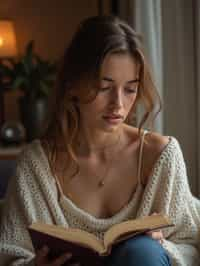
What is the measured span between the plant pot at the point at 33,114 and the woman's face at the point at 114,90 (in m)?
1.08

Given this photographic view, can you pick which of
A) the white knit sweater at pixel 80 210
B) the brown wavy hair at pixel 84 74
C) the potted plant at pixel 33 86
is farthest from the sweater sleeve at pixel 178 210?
the potted plant at pixel 33 86

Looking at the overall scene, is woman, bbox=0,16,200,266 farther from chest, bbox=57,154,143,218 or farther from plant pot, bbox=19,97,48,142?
plant pot, bbox=19,97,48,142

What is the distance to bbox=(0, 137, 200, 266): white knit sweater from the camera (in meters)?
1.32

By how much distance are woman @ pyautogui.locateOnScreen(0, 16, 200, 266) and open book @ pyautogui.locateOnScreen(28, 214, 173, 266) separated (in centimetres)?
16

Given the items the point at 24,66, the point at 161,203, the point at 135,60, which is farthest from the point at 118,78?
the point at 24,66

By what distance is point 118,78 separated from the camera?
1252mm

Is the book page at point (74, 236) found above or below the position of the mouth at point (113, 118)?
below

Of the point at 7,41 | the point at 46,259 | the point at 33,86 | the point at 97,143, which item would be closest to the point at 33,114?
the point at 33,86

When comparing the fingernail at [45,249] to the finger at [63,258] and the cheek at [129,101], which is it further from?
the cheek at [129,101]

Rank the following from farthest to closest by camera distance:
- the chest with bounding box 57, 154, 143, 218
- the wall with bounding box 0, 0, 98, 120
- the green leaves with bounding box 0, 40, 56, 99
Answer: the wall with bounding box 0, 0, 98, 120 < the green leaves with bounding box 0, 40, 56, 99 < the chest with bounding box 57, 154, 143, 218

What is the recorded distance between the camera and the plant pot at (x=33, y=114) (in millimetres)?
2369

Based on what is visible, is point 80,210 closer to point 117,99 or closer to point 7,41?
point 117,99

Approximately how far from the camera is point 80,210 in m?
1.34

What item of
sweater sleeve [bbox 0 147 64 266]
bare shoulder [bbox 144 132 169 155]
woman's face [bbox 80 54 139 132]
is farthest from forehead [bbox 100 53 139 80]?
sweater sleeve [bbox 0 147 64 266]
